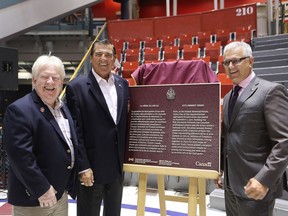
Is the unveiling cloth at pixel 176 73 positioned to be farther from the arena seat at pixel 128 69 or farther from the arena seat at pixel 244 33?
the arena seat at pixel 244 33

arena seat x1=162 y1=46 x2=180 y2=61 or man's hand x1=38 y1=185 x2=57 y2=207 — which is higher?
arena seat x1=162 y1=46 x2=180 y2=61

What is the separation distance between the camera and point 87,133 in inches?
94.1

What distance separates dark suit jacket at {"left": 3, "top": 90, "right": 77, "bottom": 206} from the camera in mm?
1772

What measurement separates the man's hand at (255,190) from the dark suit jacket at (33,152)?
3.38ft

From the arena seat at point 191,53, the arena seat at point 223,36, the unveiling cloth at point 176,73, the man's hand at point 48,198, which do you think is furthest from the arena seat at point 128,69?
the man's hand at point 48,198

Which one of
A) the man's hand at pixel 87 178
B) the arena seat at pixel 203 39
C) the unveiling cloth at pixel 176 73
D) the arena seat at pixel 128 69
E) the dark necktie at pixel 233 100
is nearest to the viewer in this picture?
the dark necktie at pixel 233 100

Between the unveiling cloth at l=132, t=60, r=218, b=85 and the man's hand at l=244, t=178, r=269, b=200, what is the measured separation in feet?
3.97

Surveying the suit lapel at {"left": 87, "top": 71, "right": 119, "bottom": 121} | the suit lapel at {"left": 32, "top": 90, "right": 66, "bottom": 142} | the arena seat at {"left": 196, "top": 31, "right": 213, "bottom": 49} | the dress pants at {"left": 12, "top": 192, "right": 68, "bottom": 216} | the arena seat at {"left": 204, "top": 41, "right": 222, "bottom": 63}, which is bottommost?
the dress pants at {"left": 12, "top": 192, "right": 68, "bottom": 216}

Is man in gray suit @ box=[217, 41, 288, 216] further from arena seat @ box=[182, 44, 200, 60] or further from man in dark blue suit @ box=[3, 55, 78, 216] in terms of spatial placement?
arena seat @ box=[182, 44, 200, 60]

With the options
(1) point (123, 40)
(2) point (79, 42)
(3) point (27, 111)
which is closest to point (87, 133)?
(3) point (27, 111)

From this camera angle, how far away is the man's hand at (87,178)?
224 centimetres

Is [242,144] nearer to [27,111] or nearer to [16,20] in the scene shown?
[27,111]

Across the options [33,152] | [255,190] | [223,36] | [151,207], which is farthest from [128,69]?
[255,190]

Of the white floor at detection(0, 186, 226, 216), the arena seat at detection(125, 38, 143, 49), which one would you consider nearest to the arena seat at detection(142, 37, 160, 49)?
the arena seat at detection(125, 38, 143, 49)
